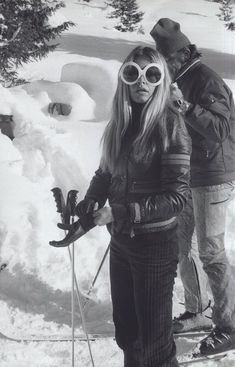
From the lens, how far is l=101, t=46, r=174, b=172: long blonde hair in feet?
4.58

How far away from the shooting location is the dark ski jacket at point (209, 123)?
67.4 inches

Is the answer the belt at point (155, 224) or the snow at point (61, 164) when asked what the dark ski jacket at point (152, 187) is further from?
the snow at point (61, 164)

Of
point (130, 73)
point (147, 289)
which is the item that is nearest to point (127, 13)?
point (130, 73)

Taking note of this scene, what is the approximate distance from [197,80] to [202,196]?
46 cm

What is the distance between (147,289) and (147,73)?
0.64 metres

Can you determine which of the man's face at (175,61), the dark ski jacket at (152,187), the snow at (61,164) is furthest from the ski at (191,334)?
the man's face at (175,61)

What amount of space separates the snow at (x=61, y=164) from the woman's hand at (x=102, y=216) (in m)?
0.89

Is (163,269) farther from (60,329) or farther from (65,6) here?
(65,6)

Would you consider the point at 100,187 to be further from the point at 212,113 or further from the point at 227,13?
the point at 227,13

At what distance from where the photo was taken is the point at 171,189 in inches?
53.9

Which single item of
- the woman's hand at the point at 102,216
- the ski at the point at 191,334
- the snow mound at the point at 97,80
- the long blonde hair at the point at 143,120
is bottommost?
the ski at the point at 191,334

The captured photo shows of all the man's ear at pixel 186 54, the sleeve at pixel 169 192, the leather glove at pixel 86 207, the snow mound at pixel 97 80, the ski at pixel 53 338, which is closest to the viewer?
the sleeve at pixel 169 192

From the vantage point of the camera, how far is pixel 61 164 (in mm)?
3031

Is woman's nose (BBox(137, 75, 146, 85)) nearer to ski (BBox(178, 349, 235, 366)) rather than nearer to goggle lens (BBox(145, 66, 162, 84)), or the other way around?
goggle lens (BBox(145, 66, 162, 84))
